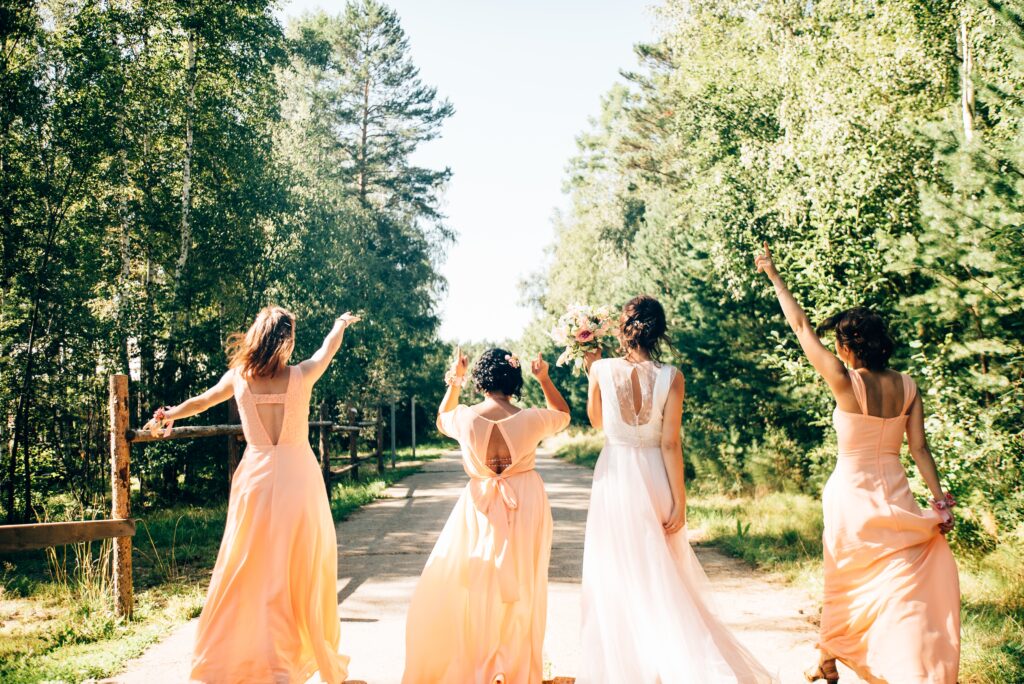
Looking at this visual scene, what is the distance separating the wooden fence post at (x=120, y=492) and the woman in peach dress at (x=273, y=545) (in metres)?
2.24

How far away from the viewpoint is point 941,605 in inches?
166

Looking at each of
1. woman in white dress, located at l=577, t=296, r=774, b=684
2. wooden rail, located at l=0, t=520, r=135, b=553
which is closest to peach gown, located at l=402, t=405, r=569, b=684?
woman in white dress, located at l=577, t=296, r=774, b=684

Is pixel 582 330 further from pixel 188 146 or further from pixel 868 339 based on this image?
pixel 188 146

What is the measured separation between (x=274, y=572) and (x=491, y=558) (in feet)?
4.31

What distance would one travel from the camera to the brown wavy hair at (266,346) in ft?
15.4

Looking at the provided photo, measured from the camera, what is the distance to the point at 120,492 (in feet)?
22.0

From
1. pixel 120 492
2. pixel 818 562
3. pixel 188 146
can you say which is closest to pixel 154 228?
pixel 188 146

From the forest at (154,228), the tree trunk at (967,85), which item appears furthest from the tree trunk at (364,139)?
the tree trunk at (967,85)

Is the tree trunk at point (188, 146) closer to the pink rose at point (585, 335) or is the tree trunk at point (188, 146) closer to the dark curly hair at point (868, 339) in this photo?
the pink rose at point (585, 335)

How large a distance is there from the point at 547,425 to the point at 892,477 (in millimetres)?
2042

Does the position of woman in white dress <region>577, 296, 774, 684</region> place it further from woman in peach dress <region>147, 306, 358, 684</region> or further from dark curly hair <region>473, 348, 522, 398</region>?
woman in peach dress <region>147, 306, 358, 684</region>

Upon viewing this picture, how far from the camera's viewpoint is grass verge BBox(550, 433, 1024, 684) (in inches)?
198

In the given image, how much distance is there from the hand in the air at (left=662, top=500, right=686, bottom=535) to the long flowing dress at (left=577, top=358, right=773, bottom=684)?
0.12 feet

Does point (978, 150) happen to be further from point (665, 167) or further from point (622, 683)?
point (665, 167)
